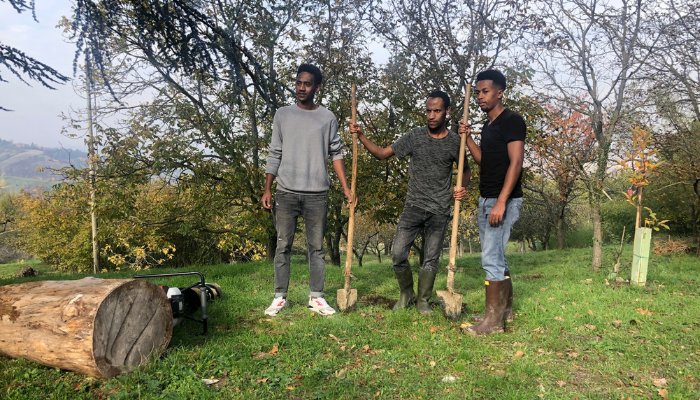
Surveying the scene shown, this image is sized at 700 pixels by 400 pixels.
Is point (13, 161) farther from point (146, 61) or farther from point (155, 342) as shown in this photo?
point (155, 342)

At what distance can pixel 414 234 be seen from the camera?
4520mm

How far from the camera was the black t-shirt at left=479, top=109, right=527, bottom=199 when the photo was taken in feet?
12.0

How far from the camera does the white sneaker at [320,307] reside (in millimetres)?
4254

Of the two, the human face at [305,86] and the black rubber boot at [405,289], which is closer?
the human face at [305,86]

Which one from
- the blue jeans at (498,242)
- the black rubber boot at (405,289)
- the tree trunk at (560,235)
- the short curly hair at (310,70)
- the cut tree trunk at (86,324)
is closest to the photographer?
the cut tree trunk at (86,324)

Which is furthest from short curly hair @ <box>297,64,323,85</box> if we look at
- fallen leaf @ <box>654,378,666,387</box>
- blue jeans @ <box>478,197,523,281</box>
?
fallen leaf @ <box>654,378,666,387</box>

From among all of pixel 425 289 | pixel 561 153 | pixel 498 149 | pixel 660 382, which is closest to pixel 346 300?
pixel 425 289

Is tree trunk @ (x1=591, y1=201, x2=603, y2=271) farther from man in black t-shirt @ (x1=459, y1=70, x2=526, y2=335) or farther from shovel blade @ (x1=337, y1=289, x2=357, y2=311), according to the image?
shovel blade @ (x1=337, y1=289, x2=357, y2=311)

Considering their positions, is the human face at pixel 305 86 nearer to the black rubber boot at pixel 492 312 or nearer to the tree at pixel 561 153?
the black rubber boot at pixel 492 312

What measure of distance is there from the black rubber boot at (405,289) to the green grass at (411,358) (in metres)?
0.21

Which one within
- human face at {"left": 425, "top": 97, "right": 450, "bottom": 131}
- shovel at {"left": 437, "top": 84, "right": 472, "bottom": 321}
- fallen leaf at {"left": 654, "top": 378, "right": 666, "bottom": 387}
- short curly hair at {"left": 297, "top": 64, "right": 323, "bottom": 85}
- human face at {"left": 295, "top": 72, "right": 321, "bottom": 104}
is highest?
short curly hair at {"left": 297, "top": 64, "right": 323, "bottom": 85}

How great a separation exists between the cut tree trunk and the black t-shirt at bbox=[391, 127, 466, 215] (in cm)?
271

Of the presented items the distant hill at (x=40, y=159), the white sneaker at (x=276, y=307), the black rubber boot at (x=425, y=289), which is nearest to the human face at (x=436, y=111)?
the black rubber boot at (x=425, y=289)

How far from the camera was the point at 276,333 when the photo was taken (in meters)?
3.70
